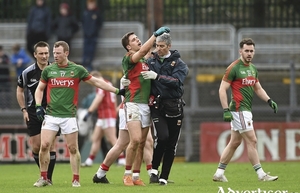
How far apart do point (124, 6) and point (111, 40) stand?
1285 millimetres

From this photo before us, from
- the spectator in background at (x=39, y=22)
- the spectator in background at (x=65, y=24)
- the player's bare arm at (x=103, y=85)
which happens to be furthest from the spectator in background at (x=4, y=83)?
the player's bare arm at (x=103, y=85)

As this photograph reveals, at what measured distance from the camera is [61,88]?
14344 mm

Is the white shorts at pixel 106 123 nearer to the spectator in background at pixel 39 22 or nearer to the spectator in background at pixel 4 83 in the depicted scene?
the spectator in background at pixel 4 83

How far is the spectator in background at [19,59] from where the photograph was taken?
82.8 ft

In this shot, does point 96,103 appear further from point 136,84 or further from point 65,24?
point 136,84

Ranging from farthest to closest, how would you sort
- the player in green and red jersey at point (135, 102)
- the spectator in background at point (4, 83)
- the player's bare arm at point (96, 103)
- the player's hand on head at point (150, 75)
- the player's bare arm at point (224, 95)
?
1. the spectator in background at point (4, 83)
2. the player's bare arm at point (96, 103)
3. the player's bare arm at point (224, 95)
4. the player in green and red jersey at point (135, 102)
5. the player's hand on head at point (150, 75)

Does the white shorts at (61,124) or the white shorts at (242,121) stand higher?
the white shorts at (61,124)

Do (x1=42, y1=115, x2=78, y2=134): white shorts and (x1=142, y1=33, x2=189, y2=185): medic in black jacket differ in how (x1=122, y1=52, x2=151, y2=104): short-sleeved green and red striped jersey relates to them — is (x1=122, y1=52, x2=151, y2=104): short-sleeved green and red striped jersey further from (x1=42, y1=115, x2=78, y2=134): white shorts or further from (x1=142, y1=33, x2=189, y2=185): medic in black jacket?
(x1=42, y1=115, x2=78, y2=134): white shorts

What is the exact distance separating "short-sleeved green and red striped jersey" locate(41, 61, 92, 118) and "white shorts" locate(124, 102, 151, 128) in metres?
0.88

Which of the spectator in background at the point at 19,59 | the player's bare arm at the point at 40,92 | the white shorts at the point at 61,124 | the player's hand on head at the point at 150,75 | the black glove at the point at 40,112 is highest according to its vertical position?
the player's hand on head at the point at 150,75

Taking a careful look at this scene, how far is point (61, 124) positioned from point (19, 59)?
Result: 11.5 metres

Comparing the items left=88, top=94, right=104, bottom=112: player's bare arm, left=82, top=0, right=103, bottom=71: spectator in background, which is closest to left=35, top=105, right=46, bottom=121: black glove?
left=88, top=94, right=104, bottom=112: player's bare arm

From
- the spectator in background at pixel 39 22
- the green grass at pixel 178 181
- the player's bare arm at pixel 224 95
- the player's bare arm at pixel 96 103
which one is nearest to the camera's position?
the green grass at pixel 178 181

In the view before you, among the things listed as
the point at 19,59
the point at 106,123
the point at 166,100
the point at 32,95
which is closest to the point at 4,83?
the point at 19,59
